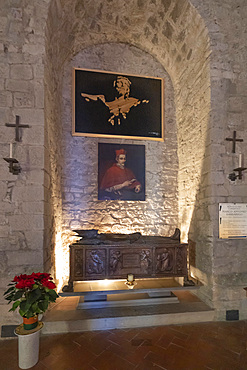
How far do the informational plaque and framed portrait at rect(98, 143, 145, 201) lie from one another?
1812 millimetres

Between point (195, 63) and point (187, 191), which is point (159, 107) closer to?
point (195, 63)

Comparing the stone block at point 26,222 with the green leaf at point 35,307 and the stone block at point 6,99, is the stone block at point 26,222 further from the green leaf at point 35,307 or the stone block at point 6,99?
the stone block at point 6,99

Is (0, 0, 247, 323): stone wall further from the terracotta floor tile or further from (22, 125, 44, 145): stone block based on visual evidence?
the terracotta floor tile

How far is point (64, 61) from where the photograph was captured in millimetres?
4789

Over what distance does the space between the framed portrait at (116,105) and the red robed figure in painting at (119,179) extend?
0.57 m

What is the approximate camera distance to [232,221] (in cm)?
365

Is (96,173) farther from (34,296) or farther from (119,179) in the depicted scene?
(34,296)

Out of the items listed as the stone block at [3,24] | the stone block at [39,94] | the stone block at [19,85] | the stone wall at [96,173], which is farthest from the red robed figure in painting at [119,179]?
the stone block at [3,24]

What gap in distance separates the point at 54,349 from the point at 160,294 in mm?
1866

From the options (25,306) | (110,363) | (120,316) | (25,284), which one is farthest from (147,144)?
(110,363)

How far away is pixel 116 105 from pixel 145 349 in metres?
4.47

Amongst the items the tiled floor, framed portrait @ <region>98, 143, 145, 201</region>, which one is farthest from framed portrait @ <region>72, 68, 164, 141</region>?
the tiled floor

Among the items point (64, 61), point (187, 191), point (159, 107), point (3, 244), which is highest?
point (64, 61)

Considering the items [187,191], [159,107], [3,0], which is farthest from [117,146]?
[3,0]
